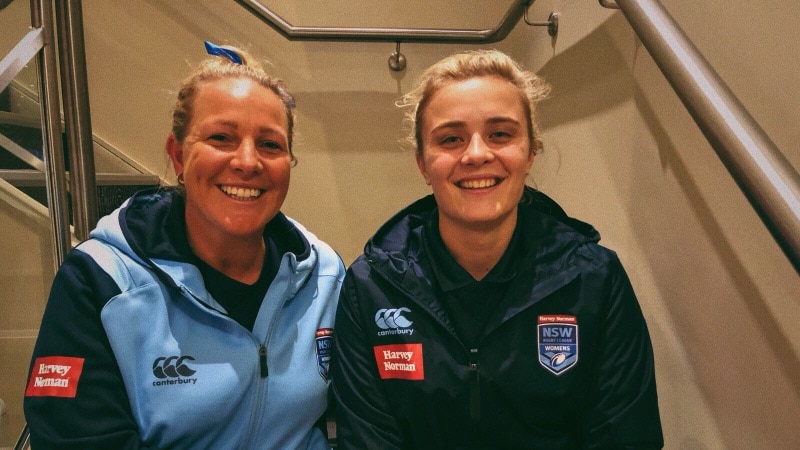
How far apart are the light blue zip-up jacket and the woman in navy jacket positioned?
118 mm

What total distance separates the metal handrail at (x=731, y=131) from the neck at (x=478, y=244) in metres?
0.45

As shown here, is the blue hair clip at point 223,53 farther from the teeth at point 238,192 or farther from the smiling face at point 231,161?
the teeth at point 238,192

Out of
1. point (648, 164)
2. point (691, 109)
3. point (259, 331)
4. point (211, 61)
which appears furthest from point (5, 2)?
point (648, 164)

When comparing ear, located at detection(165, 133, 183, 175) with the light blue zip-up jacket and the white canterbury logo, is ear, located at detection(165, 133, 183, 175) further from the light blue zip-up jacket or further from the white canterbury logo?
the white canterbury logo

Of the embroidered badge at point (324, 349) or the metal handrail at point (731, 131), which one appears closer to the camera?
the metal handrail at point (731, 131)

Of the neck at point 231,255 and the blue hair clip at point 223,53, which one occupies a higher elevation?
the blue hair clip at point 223,53

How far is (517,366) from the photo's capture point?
1.05m

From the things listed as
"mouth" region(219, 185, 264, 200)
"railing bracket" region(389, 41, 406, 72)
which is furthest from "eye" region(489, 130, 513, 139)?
"railing bracket" region(389, 41, 406, 72)

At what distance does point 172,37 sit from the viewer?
256cm

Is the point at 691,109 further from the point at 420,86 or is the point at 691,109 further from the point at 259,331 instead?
the point at 259,331

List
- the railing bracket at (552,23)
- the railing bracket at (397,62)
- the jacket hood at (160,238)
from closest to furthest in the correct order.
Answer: the jacket hood at (160,238) < the railing bracket at (552,23) < the railing bracket at (397,62)

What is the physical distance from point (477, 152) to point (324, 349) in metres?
0.53

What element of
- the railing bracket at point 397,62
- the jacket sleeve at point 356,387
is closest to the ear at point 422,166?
the jacket sleeve at point 356,387

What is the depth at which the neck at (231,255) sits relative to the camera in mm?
1158
